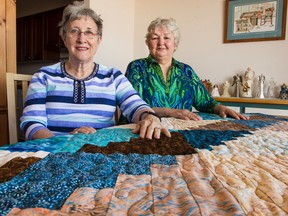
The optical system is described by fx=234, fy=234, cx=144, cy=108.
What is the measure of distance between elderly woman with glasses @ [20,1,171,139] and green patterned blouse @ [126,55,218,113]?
0.32m

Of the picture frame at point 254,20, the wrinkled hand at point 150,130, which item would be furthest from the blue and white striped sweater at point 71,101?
the picture frame at point 254,20

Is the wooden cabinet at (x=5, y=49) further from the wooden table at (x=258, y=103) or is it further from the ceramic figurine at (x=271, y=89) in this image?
the ceramic figurine at (x=271, y=89)

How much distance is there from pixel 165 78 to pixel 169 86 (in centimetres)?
7

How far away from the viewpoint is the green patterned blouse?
155 centimetres

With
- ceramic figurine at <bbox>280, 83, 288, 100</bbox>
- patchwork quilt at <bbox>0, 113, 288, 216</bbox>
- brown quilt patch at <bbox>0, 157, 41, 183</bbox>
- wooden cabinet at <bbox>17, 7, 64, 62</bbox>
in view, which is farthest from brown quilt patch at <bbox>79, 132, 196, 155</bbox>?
wooden cabinet at <bbox>17, 7, 64, 62</bbox>

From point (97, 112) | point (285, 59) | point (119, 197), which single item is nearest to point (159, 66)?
point (97, 112)

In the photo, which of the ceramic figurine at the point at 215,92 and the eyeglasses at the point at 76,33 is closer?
the eyeglasses at the point at 76,33

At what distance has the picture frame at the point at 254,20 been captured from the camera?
8.73 feet

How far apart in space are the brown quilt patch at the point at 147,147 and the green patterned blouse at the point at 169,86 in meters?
0.86

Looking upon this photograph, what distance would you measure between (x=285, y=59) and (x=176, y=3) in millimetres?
1560

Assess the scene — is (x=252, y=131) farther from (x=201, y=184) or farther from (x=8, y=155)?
(x=8, y=155)

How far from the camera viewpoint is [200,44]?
308 centimetres

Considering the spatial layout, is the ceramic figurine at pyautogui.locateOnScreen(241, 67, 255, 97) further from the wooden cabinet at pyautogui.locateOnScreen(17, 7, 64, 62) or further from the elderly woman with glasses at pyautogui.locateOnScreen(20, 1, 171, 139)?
the wooden cabinet at pyautogui.locateOnScreen(17, 7, 64, 62)

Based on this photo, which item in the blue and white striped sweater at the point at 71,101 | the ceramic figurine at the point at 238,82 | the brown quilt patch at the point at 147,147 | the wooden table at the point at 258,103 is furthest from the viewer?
the ceramic figurine at the point at 238,82
